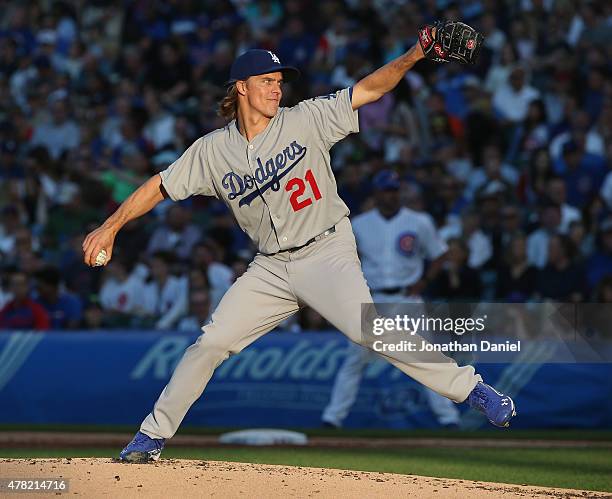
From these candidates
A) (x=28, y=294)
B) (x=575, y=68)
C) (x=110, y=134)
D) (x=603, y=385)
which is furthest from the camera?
(x=110, y=134)

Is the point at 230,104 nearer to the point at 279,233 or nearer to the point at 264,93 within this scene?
the point at 264,93

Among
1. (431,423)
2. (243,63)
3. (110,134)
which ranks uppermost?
(243,63)

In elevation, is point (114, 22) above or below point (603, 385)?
above

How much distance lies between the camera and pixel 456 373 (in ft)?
20.7

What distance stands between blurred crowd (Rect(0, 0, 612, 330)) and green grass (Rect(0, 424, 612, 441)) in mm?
1189

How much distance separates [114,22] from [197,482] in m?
13.1

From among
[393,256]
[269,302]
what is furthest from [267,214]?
[393,256]

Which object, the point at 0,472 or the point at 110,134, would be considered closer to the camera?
the point at 0,472

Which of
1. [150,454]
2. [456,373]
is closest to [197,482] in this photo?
[150,454]

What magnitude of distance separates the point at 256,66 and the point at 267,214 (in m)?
0.80

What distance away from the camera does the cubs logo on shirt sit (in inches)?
442

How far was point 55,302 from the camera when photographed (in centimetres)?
1266

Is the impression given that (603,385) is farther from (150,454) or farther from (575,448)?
(150,454)

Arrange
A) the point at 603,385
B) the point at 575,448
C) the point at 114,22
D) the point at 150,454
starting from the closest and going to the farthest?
the point at 150,454 → the point at 575,448 → the point at 603,385 → the point at 114,22
